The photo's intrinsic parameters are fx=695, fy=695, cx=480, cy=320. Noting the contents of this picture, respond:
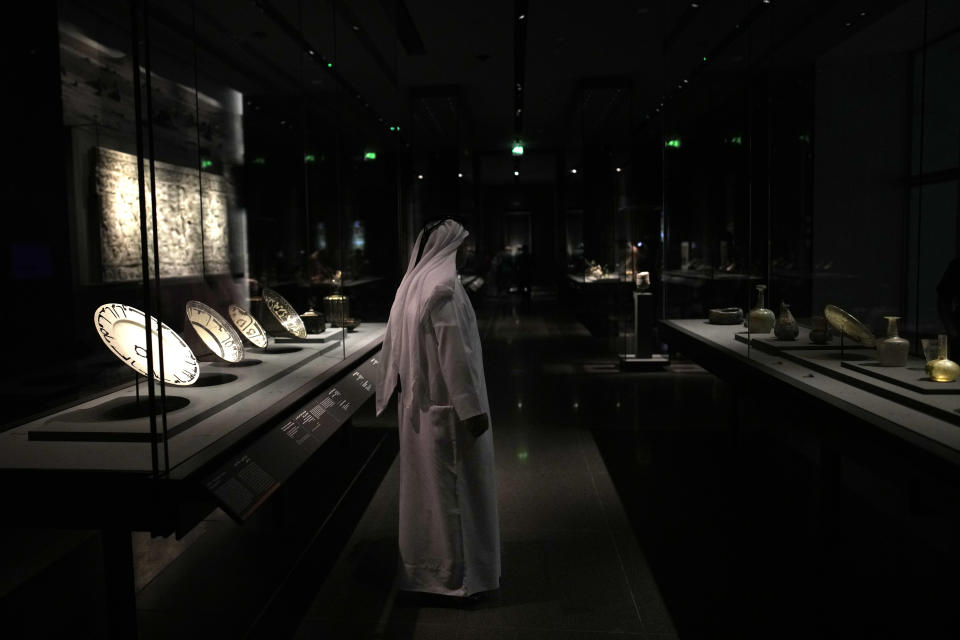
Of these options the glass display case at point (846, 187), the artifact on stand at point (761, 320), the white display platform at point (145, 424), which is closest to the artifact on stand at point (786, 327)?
the glass display case at point (846, 187)

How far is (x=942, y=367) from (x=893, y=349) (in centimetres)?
40

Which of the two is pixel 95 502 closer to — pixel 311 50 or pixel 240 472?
pixel 240 472

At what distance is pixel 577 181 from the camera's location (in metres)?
14.4

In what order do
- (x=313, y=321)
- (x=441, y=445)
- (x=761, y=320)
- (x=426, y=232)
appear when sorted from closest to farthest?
(x=441, y=445), (x=426, y=232), (x=313, y=321), (x=761, y=320)

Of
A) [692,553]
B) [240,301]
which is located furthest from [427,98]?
[692,553]

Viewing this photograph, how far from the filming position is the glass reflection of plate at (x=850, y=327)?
3693 mm

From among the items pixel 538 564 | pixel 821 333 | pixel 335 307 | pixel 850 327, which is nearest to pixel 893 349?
pixel 850 327

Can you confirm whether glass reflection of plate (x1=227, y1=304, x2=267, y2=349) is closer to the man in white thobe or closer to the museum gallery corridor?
the museum gallery corridor

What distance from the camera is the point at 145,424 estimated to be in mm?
2266

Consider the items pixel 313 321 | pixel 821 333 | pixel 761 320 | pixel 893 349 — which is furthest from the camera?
pixel 761 320

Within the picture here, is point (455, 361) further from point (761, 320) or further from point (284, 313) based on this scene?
point (761, 320)

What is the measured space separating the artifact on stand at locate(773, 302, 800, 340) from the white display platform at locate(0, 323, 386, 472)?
2.80m

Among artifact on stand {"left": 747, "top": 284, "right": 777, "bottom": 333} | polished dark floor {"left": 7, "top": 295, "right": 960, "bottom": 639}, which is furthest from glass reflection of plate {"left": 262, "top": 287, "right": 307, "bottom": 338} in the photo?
artifact on stand {"left": 747, "top": 284, "right": 777, "bottom": 333}

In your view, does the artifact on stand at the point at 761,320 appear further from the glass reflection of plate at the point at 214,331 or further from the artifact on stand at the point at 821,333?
the glass reflection of plate at the point at 214,331
